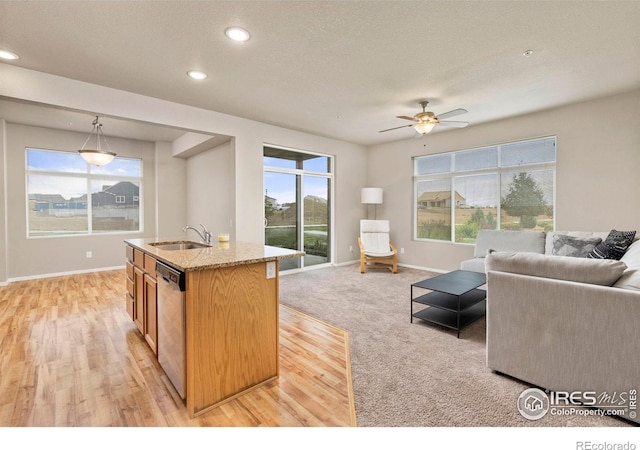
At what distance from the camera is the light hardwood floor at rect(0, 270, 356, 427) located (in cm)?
171

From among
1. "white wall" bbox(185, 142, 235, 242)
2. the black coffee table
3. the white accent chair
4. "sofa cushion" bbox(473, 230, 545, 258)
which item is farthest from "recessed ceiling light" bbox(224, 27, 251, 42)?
the white accent chair

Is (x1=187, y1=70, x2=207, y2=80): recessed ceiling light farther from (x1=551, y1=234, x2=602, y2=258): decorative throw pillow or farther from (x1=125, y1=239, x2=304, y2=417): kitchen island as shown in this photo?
(x1=551, y1=234, x2=602, y2=258): decorative throw pillow

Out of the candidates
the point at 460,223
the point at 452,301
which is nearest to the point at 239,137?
the point at 452,301

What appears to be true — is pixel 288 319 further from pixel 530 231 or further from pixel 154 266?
pixel 530 231

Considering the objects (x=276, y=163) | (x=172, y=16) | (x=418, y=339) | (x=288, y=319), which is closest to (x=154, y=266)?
(x=288, y=319)

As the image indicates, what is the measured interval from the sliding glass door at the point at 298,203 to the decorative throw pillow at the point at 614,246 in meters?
3.78

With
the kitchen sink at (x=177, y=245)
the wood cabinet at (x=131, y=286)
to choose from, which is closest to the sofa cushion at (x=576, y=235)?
the kitchen sink at (x=177, y=245)

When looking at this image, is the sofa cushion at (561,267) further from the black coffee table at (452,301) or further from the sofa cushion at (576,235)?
the sofa cushion at (576,235)

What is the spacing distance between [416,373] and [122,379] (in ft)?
6.88

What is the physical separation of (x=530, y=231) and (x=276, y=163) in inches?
166

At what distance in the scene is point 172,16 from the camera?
2.19 metres

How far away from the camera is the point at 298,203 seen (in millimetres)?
5676

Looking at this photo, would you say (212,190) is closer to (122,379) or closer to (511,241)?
(122,379)

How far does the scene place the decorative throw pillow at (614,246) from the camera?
3225 millimetres
